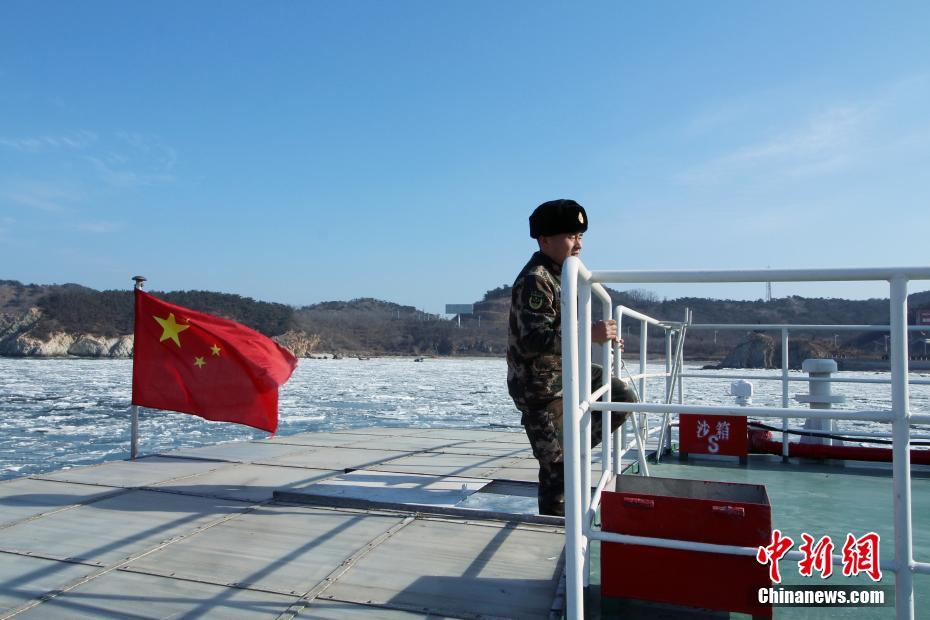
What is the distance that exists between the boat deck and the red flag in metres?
0.39

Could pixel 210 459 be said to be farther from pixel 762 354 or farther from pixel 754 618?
pixel 762 354

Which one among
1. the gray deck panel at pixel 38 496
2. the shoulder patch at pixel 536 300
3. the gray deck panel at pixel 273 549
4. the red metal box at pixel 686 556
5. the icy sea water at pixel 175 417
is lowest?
the icy sea water at pixel 175 417

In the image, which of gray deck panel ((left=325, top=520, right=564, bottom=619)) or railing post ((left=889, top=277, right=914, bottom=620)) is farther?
gray deck panel ((left=325, top=520, right=564, bottom=619))

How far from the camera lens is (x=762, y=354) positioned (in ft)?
173

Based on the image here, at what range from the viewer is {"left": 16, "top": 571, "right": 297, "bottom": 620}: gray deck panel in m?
2.02

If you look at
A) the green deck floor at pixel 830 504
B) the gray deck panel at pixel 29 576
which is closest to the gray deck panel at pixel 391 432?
the green deck floor at pixel 830 504

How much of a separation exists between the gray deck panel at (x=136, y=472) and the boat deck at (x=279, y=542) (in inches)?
0.6

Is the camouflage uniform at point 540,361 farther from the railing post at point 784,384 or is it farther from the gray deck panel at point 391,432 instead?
the gray deck panel at point 391,432

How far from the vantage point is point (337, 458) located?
473 cm

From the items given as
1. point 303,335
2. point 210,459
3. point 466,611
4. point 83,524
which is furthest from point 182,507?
point 303,335

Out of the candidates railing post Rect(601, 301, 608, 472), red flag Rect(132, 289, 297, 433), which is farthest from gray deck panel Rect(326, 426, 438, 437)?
railing post Rect(601, 301, 608, 472)

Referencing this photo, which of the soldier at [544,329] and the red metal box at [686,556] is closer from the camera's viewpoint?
the red metal box at [686,556]

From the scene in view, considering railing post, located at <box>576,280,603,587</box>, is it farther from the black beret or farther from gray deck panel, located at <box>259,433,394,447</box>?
gray deck panel, located at <box>259,433,394,447</box>

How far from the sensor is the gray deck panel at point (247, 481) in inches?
142
